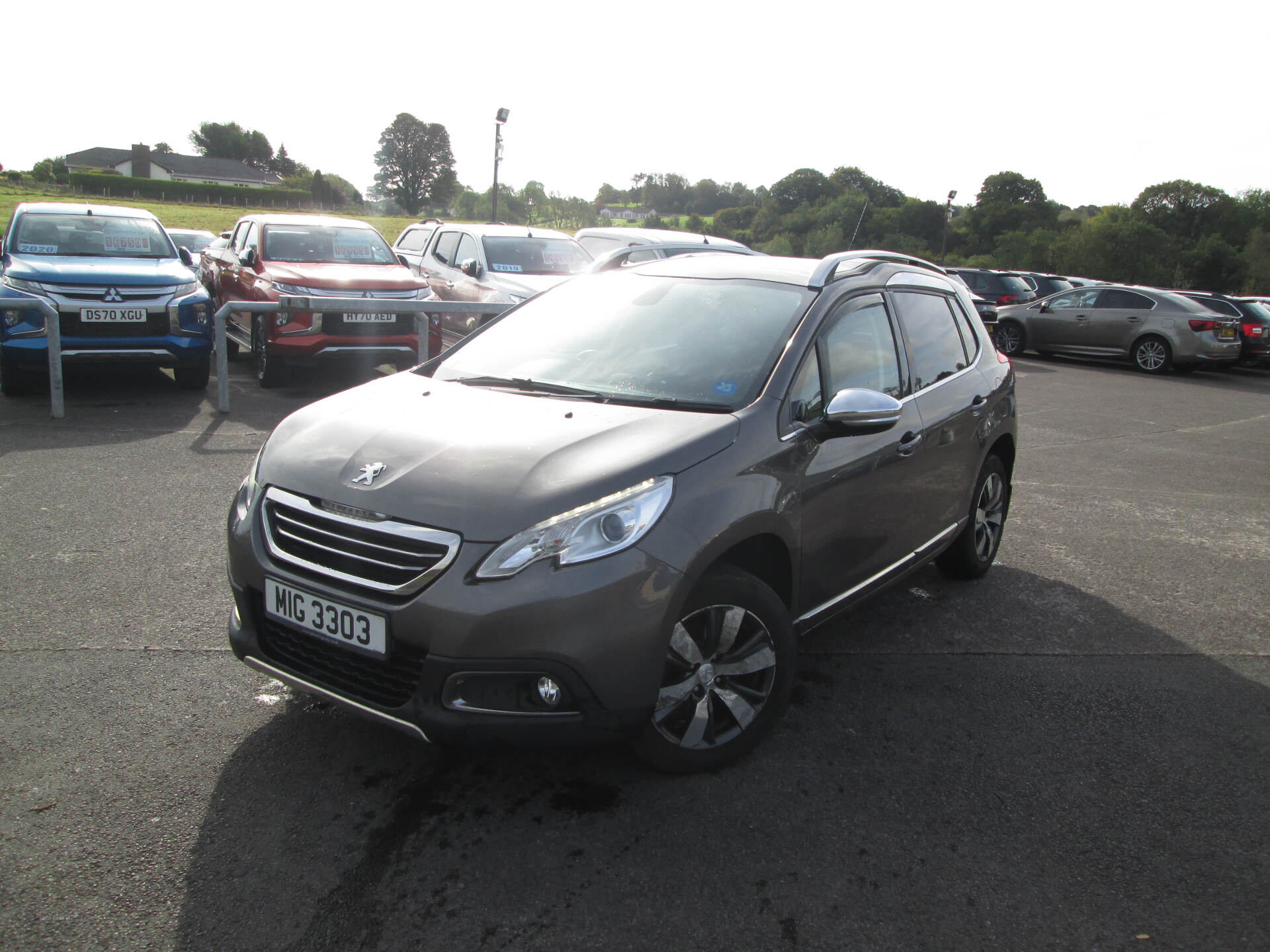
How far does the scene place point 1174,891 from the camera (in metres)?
2.67

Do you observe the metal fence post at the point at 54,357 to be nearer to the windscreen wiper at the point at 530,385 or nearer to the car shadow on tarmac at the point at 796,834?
the car shadow on tarmac at the point at 796,834

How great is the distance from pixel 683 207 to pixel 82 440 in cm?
6937

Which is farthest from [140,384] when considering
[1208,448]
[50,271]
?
[1208,448]

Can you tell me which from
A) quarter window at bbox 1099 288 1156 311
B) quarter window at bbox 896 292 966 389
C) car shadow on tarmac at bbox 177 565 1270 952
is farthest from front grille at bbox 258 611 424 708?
quarter window at bbox 1099 288 1156 311

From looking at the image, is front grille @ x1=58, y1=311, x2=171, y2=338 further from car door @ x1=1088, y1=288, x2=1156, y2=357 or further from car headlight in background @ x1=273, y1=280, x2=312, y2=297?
car door @ x1=1088, y1=288, x2=1156, y2=357

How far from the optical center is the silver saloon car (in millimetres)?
17422

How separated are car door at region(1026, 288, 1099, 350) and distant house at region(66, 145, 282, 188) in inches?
4033

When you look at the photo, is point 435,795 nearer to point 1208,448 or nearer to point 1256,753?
point 1256,753

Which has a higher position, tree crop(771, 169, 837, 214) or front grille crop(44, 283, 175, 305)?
tree crop(771, 169, 837, 214)

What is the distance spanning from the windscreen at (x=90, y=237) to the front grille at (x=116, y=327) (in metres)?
1.25

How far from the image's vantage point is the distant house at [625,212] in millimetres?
64188

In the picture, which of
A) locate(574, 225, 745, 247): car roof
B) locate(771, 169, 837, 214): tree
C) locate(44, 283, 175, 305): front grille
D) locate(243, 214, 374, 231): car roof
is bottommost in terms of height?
locate(44, 283, 175, 305): front grille

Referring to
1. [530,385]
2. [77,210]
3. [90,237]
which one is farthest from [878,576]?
[77,210]

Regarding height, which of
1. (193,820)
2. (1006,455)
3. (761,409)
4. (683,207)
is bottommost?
(193,820)
